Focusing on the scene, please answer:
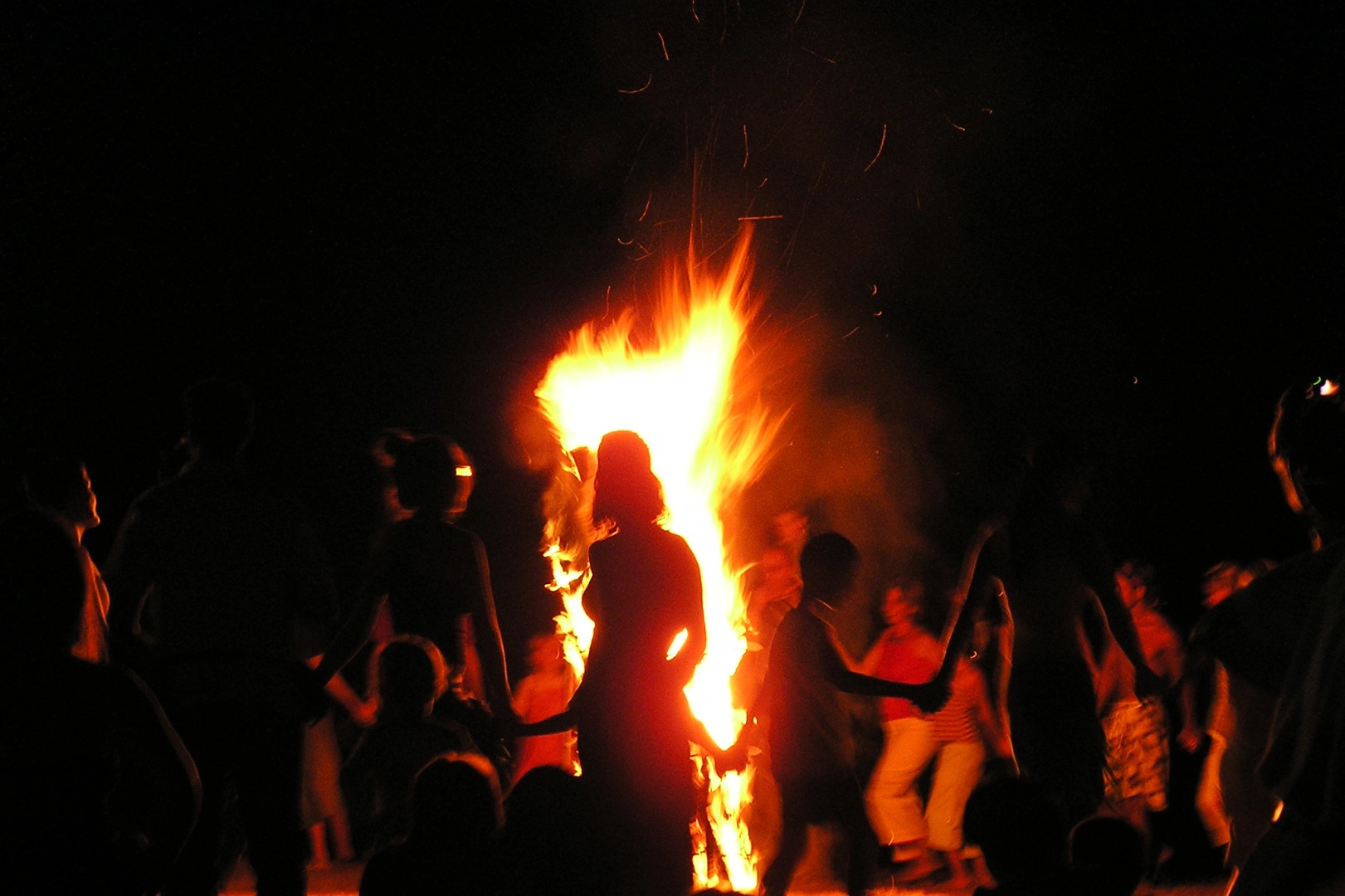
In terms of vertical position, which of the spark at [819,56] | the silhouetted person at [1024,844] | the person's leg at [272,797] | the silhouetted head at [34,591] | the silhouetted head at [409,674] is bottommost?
the silhouetted person at [1024,844]

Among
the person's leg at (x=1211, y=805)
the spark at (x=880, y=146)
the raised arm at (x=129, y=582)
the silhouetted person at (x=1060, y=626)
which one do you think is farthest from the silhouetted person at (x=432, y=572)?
the spark at (x=880, y=146)

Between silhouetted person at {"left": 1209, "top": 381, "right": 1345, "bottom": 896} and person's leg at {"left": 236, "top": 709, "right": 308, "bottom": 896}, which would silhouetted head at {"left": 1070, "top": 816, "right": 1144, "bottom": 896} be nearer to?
silhouetted person at {"left": 1209, "top": 381, "right": 1345, "bottom": 896}

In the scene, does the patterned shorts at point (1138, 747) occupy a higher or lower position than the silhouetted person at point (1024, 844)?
higher

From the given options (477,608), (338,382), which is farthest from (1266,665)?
(338,382)

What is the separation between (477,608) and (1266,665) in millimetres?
2737

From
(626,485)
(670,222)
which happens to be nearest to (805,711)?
(626,485)

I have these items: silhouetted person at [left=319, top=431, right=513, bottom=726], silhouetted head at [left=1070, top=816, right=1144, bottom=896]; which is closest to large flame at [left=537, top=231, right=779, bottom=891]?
silhouetted person at [left=319, top=431, right=513, bottom=726]

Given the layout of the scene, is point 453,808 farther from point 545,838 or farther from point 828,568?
point 828,568

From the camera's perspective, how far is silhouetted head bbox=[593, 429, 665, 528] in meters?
3.89

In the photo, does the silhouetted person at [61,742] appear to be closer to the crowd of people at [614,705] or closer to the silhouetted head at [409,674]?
the crowd of people at [614,705]

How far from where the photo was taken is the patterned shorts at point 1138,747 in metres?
5.99

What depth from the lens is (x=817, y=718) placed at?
14.9ft

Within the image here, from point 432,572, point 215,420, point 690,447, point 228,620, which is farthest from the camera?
point 690,447

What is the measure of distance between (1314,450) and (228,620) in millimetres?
3370
